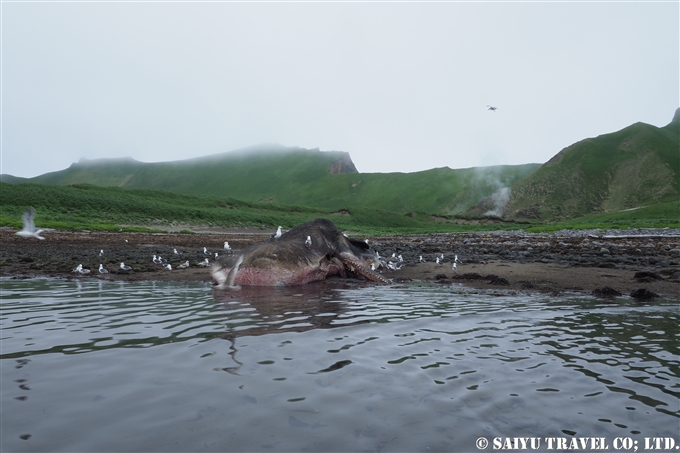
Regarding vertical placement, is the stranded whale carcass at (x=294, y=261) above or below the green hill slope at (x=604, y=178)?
below

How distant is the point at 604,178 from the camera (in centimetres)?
11056

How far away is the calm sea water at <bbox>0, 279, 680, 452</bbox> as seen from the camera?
3.38 m

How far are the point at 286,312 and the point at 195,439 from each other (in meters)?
4.66

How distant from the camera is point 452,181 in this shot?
588ft

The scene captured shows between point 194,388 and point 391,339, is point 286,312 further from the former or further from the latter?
point 194,388

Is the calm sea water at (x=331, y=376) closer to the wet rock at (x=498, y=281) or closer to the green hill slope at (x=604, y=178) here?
the wet rock at (x=498, y=281)

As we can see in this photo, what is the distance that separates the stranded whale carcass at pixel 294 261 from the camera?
1113 cm

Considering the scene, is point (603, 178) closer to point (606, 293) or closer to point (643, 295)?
point (606, 293)

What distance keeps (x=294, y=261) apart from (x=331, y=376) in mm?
6928

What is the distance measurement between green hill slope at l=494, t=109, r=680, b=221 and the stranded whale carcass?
99.9 m

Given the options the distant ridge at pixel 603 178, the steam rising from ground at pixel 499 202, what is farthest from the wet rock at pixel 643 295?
the steam rising from ground at pixel 499 202

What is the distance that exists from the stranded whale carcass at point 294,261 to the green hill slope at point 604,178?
328 ft

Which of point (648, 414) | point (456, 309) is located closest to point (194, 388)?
point (648, 414)

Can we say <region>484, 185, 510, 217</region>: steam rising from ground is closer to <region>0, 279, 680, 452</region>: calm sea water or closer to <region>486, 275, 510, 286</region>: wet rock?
<region>486, 275, 510, 286</region>: wet rock
